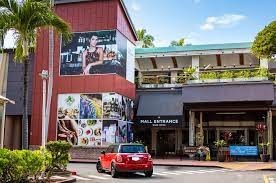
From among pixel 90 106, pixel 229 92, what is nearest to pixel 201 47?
pixel 229 92

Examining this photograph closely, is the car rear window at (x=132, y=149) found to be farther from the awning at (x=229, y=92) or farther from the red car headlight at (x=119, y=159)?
the awning at (x=229, y=92)

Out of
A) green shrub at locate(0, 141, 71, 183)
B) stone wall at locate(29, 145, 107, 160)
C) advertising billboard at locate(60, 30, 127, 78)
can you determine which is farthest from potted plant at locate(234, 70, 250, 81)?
green shrub at locate(0, 141, 71, 183)

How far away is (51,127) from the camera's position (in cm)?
3416

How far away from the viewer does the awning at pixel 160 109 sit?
35688mm

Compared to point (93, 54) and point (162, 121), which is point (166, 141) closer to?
point (162, 121)

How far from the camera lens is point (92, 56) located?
33562 mm

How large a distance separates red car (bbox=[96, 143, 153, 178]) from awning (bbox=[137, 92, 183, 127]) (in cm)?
1521

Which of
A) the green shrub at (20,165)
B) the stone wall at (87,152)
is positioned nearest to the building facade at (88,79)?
the stone wall at (87,152)

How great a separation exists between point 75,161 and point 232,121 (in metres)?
15.0

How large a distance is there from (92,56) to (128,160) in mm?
15158

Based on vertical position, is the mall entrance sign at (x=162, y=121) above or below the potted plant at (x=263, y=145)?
above

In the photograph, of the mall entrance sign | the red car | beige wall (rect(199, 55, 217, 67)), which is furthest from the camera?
beige wall (rect(199, 55, 217, 67))

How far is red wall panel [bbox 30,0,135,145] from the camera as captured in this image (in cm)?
3322

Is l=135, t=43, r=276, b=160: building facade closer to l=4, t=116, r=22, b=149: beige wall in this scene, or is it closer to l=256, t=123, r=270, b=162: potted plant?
l=256, t=123, r=270, b=162: potted plant
